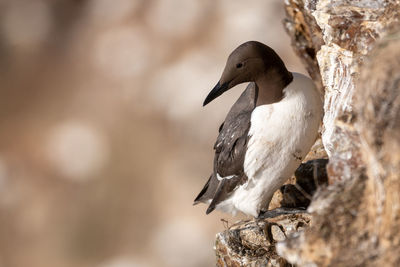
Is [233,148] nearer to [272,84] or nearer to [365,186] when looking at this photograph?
[272,84]

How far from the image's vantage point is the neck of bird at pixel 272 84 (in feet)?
17.9

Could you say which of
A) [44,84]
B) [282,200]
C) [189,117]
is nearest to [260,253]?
[282,200]

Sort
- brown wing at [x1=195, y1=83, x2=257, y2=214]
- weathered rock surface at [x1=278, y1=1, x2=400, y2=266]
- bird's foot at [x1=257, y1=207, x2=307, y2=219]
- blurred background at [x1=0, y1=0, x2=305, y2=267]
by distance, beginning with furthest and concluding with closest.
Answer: blurred background at [x1=0, y1=0, x2=305, y2=267] → bird's foot at [x1=257, y1=207, x2=307, y2=219] → brown wing at [x1=195, y1=83, x2=257, y2=214] → weathered rock surface at [x1=278, y1=1, x2=400, y2=266]

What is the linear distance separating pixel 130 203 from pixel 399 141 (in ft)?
40.1

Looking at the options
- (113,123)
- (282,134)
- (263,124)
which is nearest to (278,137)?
(282,134)

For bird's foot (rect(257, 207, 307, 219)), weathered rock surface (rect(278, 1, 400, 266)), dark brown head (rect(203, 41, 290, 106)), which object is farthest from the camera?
bird's foot (rect(257, 207, 307, 219))

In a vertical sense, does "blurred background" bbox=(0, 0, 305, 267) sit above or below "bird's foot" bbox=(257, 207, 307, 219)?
below

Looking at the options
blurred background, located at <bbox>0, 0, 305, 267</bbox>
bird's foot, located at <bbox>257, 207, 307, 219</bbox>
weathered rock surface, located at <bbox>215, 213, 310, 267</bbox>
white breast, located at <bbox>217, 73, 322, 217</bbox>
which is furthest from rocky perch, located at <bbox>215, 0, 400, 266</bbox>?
blurred background, located at <bbox>0, 0, 305, 267</bbox>

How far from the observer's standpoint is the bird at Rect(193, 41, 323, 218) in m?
5.39

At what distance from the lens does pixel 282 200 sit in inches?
255

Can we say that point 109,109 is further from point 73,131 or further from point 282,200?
point 282,200

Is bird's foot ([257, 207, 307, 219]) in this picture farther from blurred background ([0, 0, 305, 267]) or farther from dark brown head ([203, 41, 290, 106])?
blurred background ([0, 0, 305, 267])

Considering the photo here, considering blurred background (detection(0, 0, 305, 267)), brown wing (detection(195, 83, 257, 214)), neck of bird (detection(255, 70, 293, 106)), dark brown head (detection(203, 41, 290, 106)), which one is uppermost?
dark brown head (detection(203, 41, 290, 106))

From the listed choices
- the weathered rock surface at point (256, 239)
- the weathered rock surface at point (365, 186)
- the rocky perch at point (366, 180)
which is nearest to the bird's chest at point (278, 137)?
the weathered rock surface at point (256, 239)
